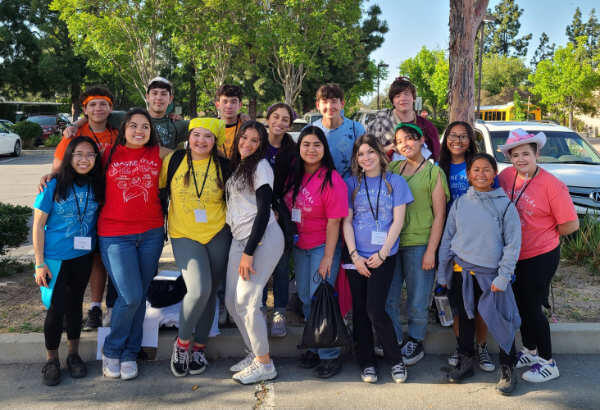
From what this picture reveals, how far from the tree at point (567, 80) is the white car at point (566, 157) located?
32.9 meters

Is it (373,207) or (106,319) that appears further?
(106,319)

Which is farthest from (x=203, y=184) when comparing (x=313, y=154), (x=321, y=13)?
(x=321, y=13)

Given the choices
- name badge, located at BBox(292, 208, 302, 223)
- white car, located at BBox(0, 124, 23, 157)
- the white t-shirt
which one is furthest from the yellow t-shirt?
white car, located at BBox(0, 124, 23, 157)

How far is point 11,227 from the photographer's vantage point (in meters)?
5.39

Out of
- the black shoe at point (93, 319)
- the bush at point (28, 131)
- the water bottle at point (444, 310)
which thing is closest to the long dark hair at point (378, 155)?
the water bottle at point (444, 310)

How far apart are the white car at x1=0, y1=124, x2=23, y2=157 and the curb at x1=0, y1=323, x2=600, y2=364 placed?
20.3m

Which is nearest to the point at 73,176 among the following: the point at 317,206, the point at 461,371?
the point at 317,206

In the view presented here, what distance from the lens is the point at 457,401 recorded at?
3436 mm

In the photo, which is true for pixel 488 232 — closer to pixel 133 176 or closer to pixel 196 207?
pixel 196 207

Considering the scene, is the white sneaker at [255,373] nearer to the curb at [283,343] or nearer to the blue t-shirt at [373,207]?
the curb at [283,343]

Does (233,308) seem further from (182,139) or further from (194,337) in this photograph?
(182,139)

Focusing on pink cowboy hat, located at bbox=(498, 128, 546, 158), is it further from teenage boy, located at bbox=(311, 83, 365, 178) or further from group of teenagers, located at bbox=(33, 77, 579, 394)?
teenage boy, located at bbox=(311, 83, 365, 178)

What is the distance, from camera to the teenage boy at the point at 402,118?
4.61m

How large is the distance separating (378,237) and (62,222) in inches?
90.4
